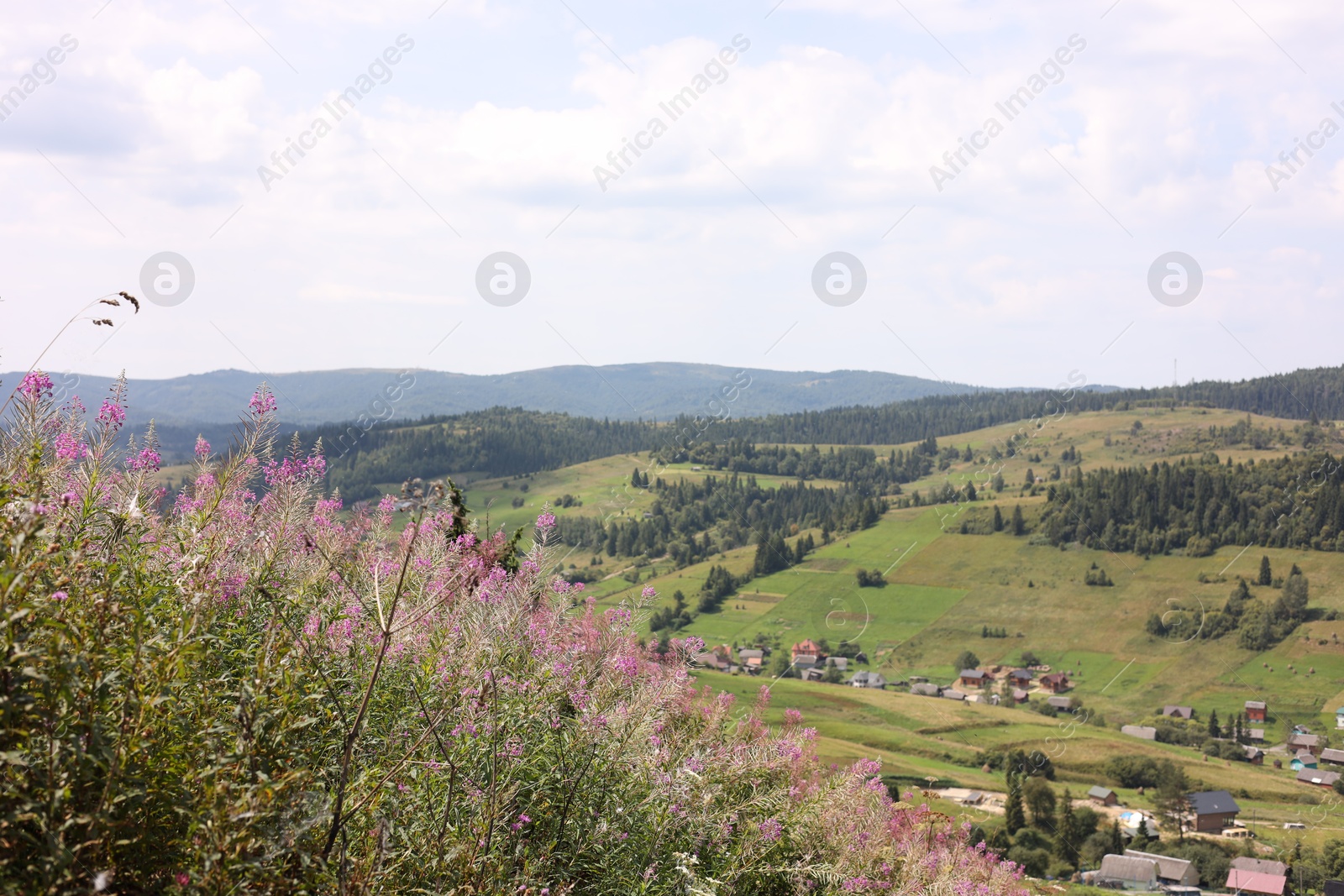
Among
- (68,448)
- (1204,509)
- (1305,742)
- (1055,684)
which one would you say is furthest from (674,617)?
(68,448)

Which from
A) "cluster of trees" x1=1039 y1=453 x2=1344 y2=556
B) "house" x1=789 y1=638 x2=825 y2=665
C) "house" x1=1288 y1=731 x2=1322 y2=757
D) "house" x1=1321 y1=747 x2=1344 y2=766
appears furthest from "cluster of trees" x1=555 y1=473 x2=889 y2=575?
"house" x1=1321 y1=747 x2=1344 y2=766

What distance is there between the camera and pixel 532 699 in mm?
5344

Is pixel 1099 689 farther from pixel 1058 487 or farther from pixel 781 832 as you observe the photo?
pixel 781 832

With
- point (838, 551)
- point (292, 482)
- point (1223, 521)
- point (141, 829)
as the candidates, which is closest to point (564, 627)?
point (292, 482)

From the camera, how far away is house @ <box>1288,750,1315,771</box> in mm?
99688

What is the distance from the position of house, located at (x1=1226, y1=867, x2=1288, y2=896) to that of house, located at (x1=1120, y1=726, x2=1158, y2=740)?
45.9 meters

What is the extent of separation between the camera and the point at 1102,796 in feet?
281

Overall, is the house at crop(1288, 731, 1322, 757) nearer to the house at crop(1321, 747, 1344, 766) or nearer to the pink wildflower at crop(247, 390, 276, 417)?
the house at crop(1321, 747, 1344, 766)

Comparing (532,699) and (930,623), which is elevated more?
(532,699)

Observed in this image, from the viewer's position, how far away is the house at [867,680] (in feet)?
405

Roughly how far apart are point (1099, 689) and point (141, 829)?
146m

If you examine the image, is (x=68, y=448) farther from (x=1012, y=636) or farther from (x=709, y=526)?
(x=709, y=526)

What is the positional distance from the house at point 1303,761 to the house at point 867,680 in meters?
50.0

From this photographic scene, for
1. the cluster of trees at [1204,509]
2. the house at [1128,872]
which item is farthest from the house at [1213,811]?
the cluster of trees at [1204,509]
